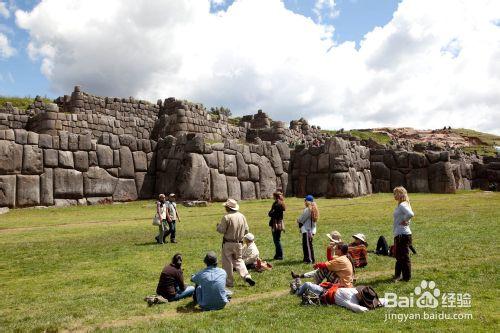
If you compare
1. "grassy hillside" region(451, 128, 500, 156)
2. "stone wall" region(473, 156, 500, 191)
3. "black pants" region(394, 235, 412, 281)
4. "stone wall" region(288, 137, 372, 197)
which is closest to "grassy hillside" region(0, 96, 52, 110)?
"stone wall" region(288, 137, 372, 197)

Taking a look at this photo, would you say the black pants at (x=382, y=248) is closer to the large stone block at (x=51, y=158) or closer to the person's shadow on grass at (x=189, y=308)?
the person's shadow on grass at (x=189, y=308)

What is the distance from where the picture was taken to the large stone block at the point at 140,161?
32344mm

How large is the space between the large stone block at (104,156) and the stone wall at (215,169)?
3.77 meters

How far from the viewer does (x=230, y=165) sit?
33469 mm

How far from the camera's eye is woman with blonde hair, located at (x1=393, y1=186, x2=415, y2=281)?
10078 millimetres

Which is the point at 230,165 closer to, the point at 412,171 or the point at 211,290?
the point at 412,171

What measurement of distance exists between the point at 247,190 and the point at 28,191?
15.1m

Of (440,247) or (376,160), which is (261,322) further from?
A: (376,160)

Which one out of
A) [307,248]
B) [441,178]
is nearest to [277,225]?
[307,248]

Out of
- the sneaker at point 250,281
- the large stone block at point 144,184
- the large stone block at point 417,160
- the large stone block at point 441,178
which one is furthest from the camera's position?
the large stone block at point 417,160

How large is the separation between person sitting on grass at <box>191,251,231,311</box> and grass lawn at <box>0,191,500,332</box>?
0.82 feet

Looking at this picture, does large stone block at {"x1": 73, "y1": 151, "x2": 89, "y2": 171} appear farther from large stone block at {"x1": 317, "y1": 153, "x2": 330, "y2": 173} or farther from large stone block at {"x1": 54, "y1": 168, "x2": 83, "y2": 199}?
large stone block at {"x1": 317, "y1": 153, "x2": 330, "y2": 173}

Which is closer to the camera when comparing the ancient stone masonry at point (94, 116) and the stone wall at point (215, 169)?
the stone wall at point (215, 169)

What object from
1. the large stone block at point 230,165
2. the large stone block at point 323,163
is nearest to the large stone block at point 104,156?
the large stone block at point 230,165
